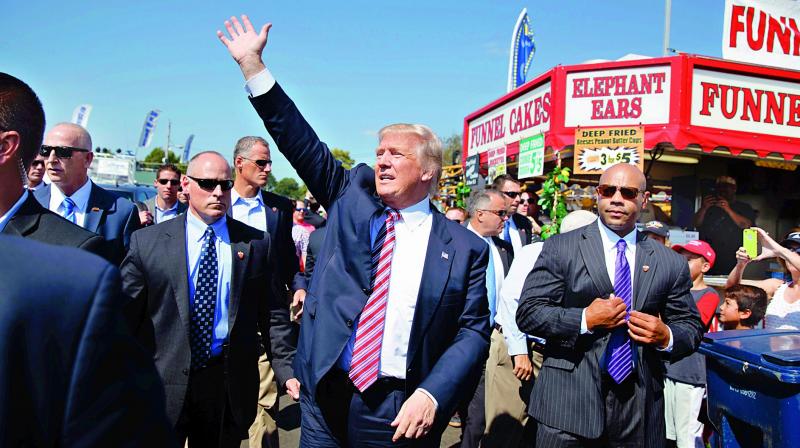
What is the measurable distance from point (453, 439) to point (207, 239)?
3436 millimetres

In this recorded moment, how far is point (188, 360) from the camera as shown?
2.97 metres

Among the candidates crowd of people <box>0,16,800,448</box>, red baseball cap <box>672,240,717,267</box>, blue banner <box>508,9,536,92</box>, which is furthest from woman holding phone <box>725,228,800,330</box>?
blue banner <box>508,9,536,92</box>

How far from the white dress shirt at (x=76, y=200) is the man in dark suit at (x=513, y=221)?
377cm

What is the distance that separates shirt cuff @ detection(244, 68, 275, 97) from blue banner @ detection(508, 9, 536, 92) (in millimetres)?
13591

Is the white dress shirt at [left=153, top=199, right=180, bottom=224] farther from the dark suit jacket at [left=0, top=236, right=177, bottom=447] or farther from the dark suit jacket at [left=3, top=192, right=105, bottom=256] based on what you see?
the dark suit jacket at [left=0, top=236, right=177, bottom=447]

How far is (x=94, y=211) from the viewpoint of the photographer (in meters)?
3.81

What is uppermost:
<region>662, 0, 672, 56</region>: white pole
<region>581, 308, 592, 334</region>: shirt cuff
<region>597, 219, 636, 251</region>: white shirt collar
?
<region>662, 0, 672, 56</region>: white pole

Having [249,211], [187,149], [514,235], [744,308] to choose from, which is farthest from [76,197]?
[187,149]

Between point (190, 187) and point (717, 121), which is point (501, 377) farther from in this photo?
point (717, 121)

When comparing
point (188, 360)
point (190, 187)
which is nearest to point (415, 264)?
point (188, 360)

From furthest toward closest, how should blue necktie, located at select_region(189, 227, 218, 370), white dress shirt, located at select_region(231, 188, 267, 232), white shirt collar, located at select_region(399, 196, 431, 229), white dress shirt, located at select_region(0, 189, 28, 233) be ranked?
white dress shirt, located at select_region(231, 188, 267, 232) → blue necktie, located at select_region(189, 227, 218, 370) → white shirt collar, located at select_region(399, 196, 431, 229) → white dress shirt, located at select_region(0, 189, 28, 233)

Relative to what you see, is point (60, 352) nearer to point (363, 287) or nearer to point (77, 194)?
point (363, 287)

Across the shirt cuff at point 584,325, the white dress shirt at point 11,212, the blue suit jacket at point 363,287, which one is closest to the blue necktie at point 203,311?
the blue suit jacket at point 363,287

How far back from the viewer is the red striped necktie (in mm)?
2439
